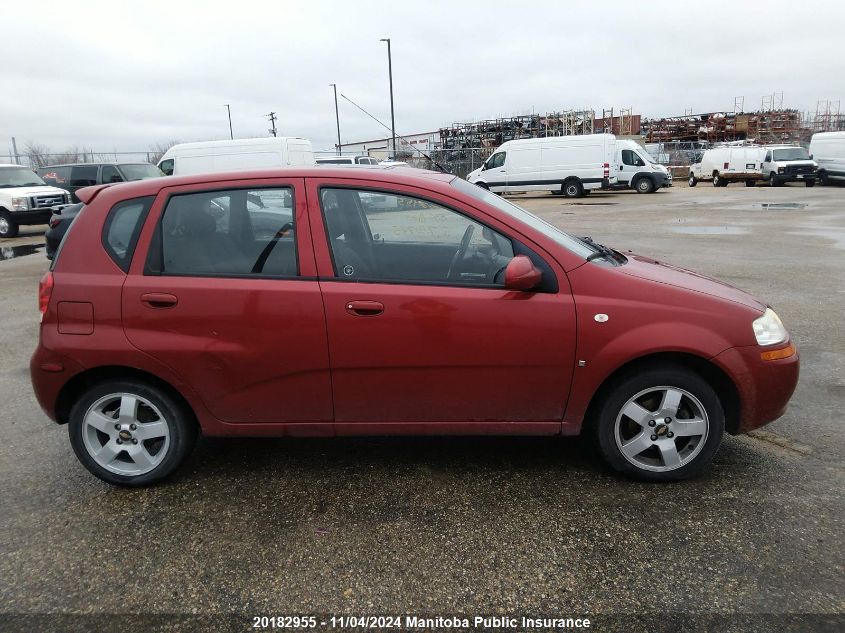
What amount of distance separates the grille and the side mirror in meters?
17.1

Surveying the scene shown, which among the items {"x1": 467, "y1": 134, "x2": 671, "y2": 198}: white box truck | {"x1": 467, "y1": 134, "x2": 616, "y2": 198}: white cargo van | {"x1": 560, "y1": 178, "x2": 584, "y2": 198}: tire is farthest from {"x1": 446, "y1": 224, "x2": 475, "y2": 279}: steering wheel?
{"x1": 560, "y1": 178, "x2": 584, "y2": 198}: tire

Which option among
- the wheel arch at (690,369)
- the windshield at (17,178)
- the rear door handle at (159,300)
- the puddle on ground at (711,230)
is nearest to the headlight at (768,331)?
the wheel arch at (690,369)

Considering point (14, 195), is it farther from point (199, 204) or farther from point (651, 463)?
point (651, 463)

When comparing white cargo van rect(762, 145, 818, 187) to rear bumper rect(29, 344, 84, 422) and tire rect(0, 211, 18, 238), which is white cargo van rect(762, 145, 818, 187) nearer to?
tire rect(0, 211, 18, 238)

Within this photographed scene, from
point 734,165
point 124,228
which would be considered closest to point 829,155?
point 734,165

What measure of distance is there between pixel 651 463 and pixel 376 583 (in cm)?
157

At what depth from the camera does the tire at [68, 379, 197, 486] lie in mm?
3279

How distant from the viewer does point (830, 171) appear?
28969mm

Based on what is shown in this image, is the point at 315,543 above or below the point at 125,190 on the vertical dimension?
below

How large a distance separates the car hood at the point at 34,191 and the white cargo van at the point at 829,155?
3049 cm

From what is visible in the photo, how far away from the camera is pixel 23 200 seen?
53.8 ft

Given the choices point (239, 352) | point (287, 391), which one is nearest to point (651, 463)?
point (287, 391)

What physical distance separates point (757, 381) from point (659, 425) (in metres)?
0.53

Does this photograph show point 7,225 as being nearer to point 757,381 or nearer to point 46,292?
point 46,292
